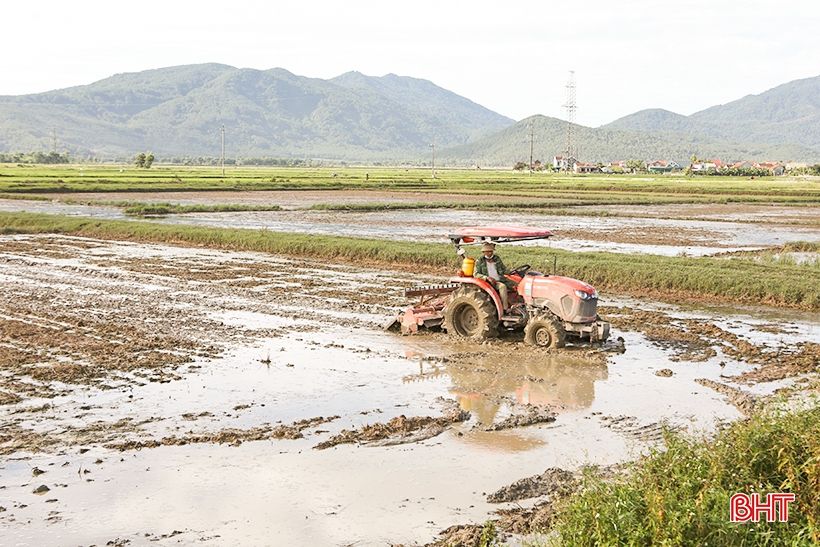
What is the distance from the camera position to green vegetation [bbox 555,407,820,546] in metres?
5.98

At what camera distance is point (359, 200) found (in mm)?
59531

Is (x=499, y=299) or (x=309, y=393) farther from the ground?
(x=499, y=299)

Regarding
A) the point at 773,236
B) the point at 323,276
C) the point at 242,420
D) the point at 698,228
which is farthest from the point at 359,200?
the point at 242,420

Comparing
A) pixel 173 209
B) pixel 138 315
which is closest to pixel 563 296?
pixel 138 315

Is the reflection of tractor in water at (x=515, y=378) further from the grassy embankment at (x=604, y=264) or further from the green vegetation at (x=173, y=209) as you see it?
the green vegetation at (x=173, y=209)

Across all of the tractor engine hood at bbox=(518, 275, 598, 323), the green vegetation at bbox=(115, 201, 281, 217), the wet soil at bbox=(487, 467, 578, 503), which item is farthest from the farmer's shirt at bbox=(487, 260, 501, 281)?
the green vegetation at bbox=(115, 201, 281, 217)

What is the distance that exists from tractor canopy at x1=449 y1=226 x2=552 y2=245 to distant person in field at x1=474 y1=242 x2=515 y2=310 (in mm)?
233

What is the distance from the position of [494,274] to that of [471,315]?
32.3 inches

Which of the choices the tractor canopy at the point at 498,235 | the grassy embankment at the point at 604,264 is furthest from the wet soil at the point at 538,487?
the grassy embankment at the point at 604,264

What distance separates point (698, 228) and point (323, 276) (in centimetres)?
2262

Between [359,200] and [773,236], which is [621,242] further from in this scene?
[359,200]

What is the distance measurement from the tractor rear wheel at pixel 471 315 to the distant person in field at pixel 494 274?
23 cm

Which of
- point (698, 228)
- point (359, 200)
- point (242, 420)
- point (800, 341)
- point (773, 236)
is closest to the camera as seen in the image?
point (242, 420)

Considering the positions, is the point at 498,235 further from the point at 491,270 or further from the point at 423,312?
the point at 423,312
